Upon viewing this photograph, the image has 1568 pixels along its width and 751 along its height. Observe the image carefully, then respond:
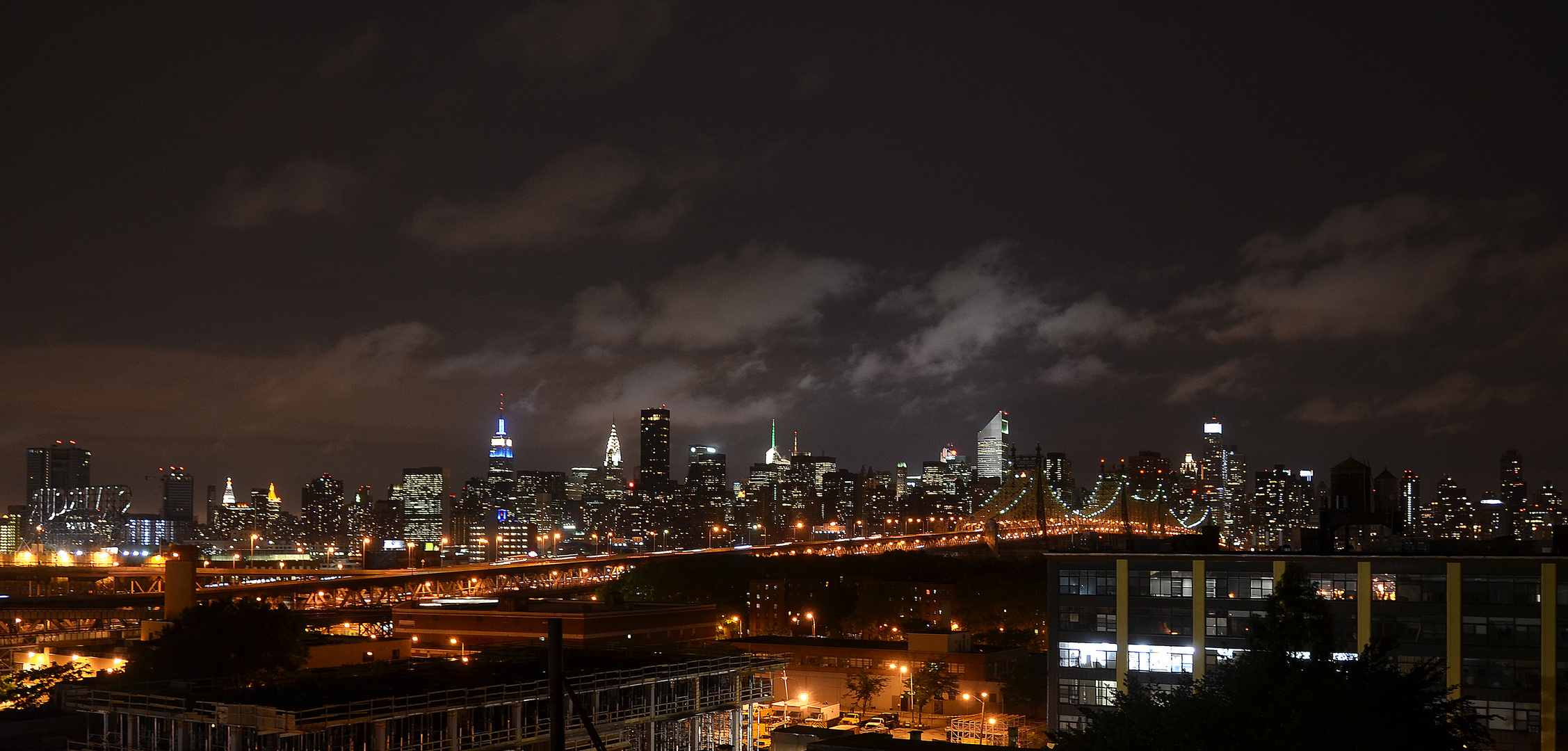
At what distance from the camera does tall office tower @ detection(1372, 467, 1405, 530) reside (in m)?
64.2

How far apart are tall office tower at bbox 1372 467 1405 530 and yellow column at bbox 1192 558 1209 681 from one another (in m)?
15.4

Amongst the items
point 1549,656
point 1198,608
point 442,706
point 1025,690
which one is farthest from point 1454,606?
point 442,706

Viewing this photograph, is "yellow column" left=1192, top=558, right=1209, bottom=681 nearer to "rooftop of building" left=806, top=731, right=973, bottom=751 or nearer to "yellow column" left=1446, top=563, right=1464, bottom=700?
"yellow column" left=1446, top=563, right=1464, bottom=700

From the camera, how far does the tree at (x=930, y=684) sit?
71750 millimetres

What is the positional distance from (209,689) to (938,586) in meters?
96.5

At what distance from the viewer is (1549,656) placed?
157 feet

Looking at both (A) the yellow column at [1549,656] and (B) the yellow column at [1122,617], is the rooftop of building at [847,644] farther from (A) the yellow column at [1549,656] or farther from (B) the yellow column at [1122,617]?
(A) the yellow column at [1549,656]

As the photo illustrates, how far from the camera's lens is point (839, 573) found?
146 metres

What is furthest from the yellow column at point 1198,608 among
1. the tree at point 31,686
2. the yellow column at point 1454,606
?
the tree at point 31,686

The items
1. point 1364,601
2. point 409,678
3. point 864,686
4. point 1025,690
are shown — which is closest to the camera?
point 409,678

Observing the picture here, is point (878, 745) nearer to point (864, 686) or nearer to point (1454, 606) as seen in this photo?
point (1454, 606)

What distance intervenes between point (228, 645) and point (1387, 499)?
5557cm

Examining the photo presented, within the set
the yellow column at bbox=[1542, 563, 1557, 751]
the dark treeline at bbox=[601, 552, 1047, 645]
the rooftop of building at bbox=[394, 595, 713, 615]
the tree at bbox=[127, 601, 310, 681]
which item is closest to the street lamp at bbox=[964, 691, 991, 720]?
the dark treeline at bbox=[601, 552, 1047, 645]

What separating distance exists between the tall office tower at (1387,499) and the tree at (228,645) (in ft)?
165
